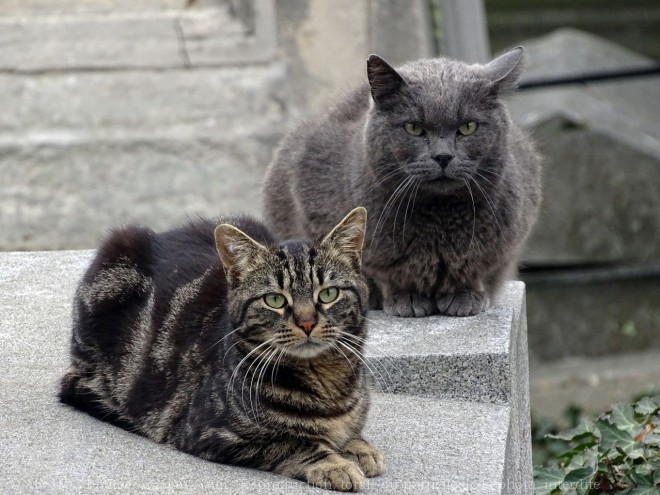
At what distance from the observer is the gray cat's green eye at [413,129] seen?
4.45 m

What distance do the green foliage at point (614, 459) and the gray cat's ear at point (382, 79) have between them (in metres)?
A: 1.44

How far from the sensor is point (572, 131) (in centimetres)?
846

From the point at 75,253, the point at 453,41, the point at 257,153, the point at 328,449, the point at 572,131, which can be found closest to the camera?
the point at 328,449

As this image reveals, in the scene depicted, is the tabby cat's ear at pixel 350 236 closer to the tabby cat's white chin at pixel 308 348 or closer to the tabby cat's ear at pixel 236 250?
the tabby cat's ear at pixel 236 250

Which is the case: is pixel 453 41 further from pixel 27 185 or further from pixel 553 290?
pixel 27 185

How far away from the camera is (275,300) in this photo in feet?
10.8

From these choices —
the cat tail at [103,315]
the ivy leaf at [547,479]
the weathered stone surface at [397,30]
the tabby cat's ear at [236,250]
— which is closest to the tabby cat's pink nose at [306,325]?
the tabby cat's ear at [236,250]

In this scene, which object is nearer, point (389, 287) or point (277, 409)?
point (277, 409)

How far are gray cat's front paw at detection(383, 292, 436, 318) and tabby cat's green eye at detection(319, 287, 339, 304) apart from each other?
1.34 m

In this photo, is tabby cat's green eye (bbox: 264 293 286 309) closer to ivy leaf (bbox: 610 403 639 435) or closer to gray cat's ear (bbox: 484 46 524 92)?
gray cat's ear (bbox: 484 46 524 92)

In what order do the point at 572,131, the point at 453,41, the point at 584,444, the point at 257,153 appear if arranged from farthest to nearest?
the point at 572,131 < the point at 453,41 < the point at 257,153 < the point at 584,444

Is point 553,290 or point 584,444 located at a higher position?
point 584,444

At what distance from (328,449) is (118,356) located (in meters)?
0.80

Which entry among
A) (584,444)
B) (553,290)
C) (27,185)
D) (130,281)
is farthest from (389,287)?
(553,290)
